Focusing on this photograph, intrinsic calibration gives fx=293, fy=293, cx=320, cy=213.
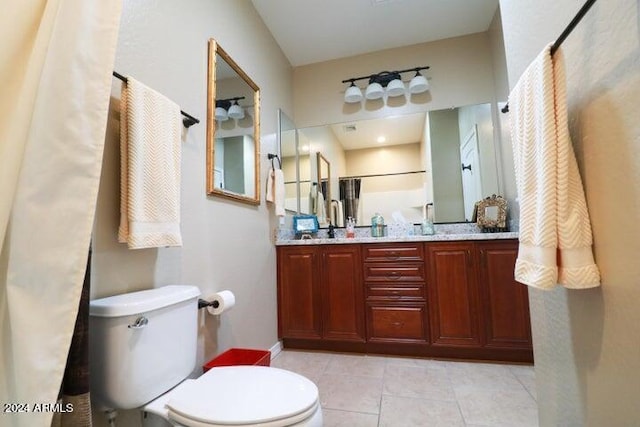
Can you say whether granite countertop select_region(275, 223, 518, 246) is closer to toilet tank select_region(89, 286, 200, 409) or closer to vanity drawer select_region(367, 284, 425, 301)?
vanity drawer select_region(367, 284, 425, 301)

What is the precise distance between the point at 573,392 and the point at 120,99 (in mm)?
1797

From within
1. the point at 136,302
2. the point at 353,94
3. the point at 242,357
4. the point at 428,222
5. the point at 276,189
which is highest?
the point at 353,94

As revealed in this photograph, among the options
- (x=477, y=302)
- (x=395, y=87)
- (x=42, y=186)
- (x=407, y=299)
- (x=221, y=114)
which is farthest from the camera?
(x=395, y=87)

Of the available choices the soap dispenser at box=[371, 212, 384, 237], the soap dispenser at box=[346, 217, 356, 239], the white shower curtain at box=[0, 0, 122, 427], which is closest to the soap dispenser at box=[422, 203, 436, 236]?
the soap dispenser at box=[371, 212, 384, 237]

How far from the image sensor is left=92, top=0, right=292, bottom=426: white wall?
3.51 ft

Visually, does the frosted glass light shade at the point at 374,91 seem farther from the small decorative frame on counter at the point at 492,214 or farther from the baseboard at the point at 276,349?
the baseboard at the point at 276,349

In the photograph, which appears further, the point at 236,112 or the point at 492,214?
the point at 492,214

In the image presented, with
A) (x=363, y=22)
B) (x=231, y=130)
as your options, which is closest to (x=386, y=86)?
(x=363, y=22)

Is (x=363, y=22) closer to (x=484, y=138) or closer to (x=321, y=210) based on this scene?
(x=484, y=138)

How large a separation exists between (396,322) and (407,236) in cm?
65

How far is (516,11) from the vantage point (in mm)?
1095

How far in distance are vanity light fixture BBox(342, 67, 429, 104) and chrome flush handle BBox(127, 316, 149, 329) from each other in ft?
8.11

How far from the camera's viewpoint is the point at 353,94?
2738 mm

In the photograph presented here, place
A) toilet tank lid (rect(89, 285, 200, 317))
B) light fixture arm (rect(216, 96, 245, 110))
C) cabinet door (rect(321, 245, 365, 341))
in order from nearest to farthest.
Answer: toilet tank lid (rect(89, 285, 200, 317)) < light fixture arm (rect(216, 96, 245, 110)) < cabinet door (rect(321, 245, 365, 341))
